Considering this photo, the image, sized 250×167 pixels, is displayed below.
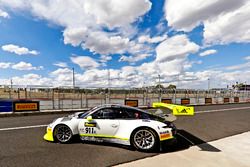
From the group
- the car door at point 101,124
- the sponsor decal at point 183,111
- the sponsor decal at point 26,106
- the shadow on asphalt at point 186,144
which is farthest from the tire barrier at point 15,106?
the sponsor decal at point 183,111

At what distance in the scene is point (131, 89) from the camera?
65.4 feet

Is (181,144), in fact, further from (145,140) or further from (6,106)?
(6,106)

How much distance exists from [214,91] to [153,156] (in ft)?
97.8

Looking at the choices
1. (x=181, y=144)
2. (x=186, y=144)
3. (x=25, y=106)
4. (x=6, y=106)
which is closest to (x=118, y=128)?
(x=181, y=144)

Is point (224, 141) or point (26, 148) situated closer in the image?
point (26, 148)

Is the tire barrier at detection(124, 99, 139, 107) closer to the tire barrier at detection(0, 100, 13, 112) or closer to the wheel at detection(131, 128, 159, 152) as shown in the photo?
the tire barrier at detection(0, 100, 13, 112)

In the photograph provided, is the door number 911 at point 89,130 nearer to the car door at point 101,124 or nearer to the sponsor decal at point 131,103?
the car door at point 101,124

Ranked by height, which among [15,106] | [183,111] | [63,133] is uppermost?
[183,111]

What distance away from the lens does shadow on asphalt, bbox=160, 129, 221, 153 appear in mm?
5059

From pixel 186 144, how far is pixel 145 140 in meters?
1.66

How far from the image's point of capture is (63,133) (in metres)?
5.52

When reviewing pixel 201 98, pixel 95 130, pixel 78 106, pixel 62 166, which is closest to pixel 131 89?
pixel 78 106

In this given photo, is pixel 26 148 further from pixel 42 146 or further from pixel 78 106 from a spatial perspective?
pixel 78 106

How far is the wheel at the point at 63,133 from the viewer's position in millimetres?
5469
